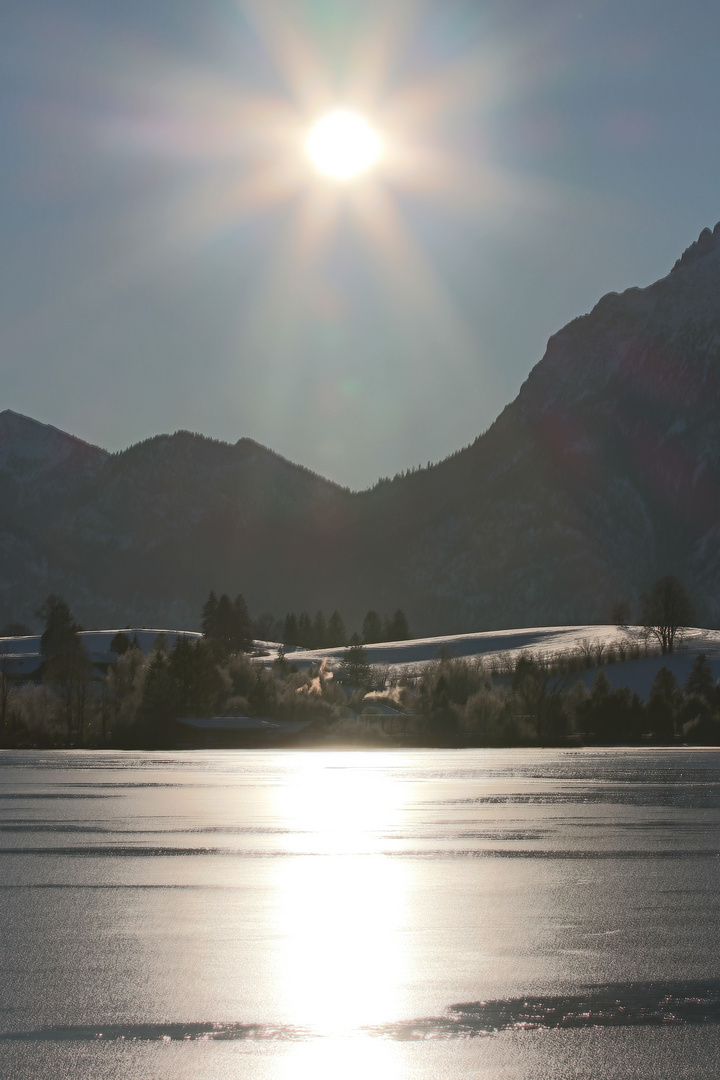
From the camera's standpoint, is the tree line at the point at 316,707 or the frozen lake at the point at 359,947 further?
the tree line at the point at 316,707

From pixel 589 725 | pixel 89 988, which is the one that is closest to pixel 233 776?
pixel 89 988

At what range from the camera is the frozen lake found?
1448 cm

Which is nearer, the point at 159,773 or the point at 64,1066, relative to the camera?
the point at 64,1066

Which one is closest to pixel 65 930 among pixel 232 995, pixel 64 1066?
pixel 232 995

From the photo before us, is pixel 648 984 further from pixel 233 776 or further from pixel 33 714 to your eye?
pixel 33 714

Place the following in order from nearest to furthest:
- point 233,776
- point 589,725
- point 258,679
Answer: point 233,776
point 589,725
point 258,679

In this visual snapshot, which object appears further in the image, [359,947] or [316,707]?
[316,707]

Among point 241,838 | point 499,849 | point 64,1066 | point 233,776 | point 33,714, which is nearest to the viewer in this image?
point 64,1066

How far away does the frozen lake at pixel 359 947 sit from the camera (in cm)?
1448

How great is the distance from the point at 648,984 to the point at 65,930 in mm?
11106

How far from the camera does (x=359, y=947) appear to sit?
20828 millimetres

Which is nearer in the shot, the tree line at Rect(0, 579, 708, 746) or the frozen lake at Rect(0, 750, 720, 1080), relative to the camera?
the frozen lake at Rect(0, 750, 720, 1080)

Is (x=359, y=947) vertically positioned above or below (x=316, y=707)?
below

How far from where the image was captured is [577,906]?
25.2 meters
